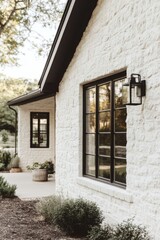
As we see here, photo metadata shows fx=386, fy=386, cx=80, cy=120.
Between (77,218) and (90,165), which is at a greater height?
(90,165)

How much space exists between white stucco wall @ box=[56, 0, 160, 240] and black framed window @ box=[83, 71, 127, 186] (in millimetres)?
164

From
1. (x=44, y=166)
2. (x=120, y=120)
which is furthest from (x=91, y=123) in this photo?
(x=44, y=166)

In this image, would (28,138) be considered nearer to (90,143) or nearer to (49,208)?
(90,143)

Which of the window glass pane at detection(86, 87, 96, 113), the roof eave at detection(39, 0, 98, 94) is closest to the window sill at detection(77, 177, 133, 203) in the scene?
the window glass pane at detection(86, 87, 96, 113)

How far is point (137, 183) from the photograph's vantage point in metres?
5.88

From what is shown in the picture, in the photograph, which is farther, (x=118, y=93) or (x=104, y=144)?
(x=104, y=144)

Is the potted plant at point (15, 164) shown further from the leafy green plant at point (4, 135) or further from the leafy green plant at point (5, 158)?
the leafy green plant at point (4, 135)

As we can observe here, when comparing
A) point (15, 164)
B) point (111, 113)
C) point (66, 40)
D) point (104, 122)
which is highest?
point (66, 40)

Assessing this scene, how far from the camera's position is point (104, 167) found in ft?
24.0

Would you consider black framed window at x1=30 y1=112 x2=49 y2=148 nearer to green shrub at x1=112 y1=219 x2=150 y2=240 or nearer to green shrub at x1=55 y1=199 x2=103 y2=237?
green shrub at x1=55 y1=199 x2=103 y2=237

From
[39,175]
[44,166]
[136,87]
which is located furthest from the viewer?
[44,166]

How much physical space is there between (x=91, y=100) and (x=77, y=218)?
8.50 feet

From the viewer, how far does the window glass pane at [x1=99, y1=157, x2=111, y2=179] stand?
7.14 meters

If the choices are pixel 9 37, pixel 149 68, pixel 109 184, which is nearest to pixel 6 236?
pixel 109 184
